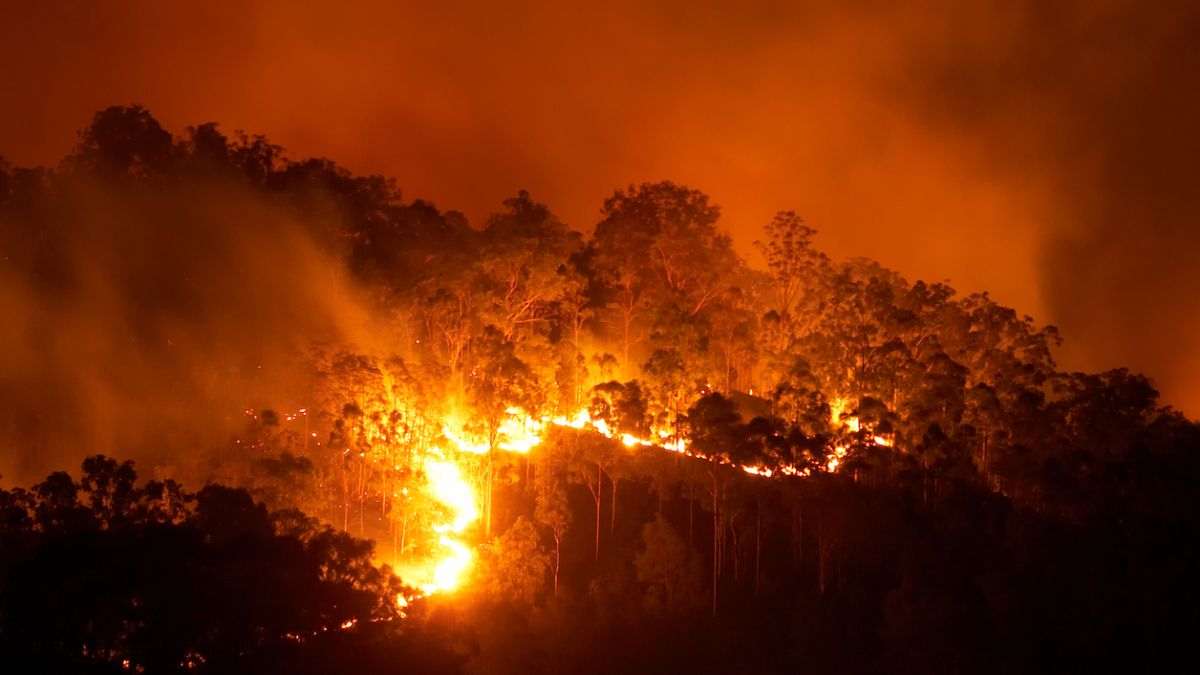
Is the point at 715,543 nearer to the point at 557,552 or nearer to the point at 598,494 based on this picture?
the point at 598,494

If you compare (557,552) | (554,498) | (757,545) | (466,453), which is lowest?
A: (557,552)

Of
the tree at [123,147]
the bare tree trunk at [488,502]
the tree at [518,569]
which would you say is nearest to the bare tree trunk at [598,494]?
the tree at [518,569]

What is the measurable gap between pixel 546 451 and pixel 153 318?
1701 centimetres

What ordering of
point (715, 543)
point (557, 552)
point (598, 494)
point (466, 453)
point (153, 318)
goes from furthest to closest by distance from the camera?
point (153, 318)
point (466, 453)
point (598, 494)
point (557, 552)
point (715, 543)

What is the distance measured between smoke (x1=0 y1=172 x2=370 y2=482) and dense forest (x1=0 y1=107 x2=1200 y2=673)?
4.9 inches

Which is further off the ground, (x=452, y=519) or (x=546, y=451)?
(x=546, y=451)

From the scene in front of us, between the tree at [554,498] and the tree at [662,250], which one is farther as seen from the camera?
the tree at [662,250]

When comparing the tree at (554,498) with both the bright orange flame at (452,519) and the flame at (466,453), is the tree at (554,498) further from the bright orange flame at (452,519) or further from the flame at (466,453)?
the bright orange flame at (452,519)

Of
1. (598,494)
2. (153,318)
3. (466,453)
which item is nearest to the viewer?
(598,494)

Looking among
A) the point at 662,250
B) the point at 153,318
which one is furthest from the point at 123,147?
the point at 662,250

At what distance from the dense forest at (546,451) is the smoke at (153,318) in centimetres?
13

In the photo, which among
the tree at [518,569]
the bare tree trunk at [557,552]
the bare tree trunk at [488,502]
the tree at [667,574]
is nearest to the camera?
the tree at [667,574]

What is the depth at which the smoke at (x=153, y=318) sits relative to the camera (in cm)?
3619

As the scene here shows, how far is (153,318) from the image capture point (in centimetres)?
4119
